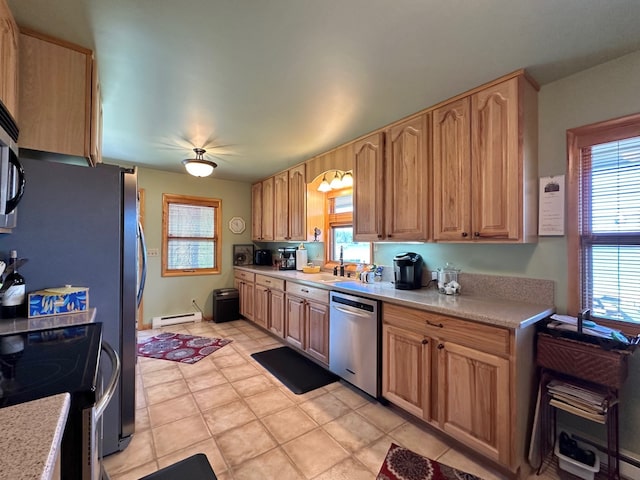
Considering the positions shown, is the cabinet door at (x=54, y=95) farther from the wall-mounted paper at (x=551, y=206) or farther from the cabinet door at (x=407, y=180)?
the wall-mounted paper at (x=551, y=206)

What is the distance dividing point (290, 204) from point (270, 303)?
1.43 meters

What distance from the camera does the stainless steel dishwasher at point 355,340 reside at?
7.46 ft

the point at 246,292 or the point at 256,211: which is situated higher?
the point at 256,211

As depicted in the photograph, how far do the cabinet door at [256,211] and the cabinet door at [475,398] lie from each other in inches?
147

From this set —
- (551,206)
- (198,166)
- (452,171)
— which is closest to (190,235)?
(198,166)

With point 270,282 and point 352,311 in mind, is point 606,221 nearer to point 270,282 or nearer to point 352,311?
point 352,311

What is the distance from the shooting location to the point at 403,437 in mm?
1932

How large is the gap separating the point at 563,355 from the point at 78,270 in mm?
2841

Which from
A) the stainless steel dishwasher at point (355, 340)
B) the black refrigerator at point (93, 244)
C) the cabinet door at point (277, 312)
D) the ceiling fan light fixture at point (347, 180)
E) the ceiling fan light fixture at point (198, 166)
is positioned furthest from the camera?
the cabinet door at point (277, 312)

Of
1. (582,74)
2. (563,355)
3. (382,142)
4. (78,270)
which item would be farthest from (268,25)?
(563,355)

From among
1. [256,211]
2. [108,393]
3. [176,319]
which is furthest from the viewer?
[256,211]

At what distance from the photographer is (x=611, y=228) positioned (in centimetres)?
172

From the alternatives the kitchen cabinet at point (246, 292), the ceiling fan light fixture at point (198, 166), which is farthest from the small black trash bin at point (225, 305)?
the ceiling fan light fixture at point (198, 166)

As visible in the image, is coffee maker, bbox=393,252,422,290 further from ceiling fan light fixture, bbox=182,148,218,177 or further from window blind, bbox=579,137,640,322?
ceiling fan light fixture, bbox=182,148,218,177
